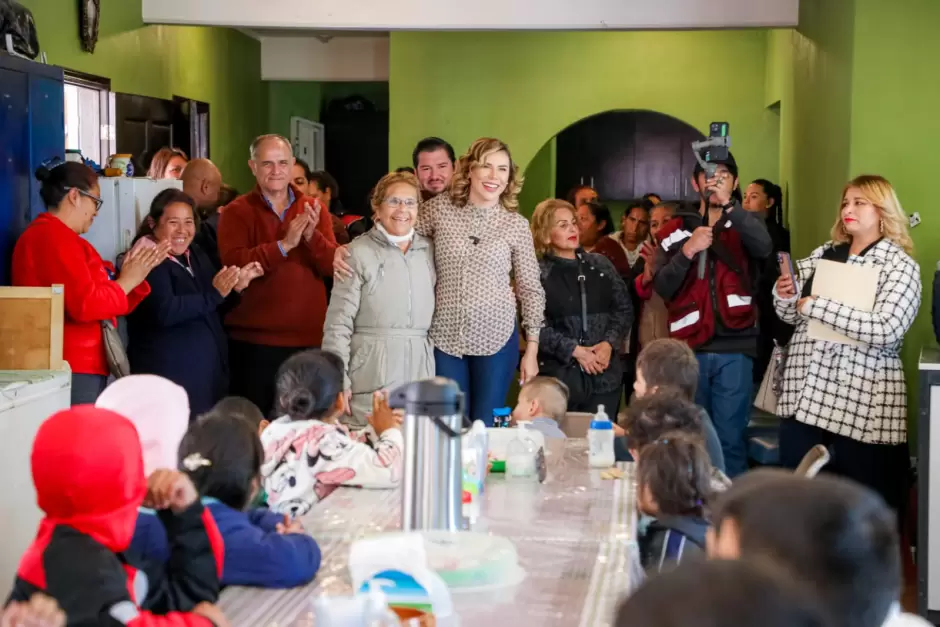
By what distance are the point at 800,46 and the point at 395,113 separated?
10.3ft

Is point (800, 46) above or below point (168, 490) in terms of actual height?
above

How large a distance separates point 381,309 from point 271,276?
31.3 inches

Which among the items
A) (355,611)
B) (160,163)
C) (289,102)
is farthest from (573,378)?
(289,102)

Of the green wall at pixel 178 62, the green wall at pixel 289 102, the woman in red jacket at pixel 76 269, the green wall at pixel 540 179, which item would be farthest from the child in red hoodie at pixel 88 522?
the green wall at pixel 289 102

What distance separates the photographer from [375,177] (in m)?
11.5

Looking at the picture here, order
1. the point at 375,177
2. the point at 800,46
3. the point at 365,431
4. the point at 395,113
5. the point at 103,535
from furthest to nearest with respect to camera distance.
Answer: the point at 375,177
the point at 395,113
the point at 800,46
the point at 365,431
the point at 103,535

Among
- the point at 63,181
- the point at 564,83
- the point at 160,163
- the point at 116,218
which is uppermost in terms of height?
the point at 564,83

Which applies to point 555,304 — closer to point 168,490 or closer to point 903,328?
point 903,328

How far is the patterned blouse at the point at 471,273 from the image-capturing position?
4117 mm

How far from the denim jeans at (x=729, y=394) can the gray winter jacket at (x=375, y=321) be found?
4.43ft

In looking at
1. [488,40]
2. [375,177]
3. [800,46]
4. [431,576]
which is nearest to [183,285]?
[431,576]

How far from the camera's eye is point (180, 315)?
4.38m

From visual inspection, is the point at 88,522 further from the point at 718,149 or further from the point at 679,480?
the point at 718,149

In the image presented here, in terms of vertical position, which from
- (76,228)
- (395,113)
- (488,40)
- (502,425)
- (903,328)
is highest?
(488,40)
